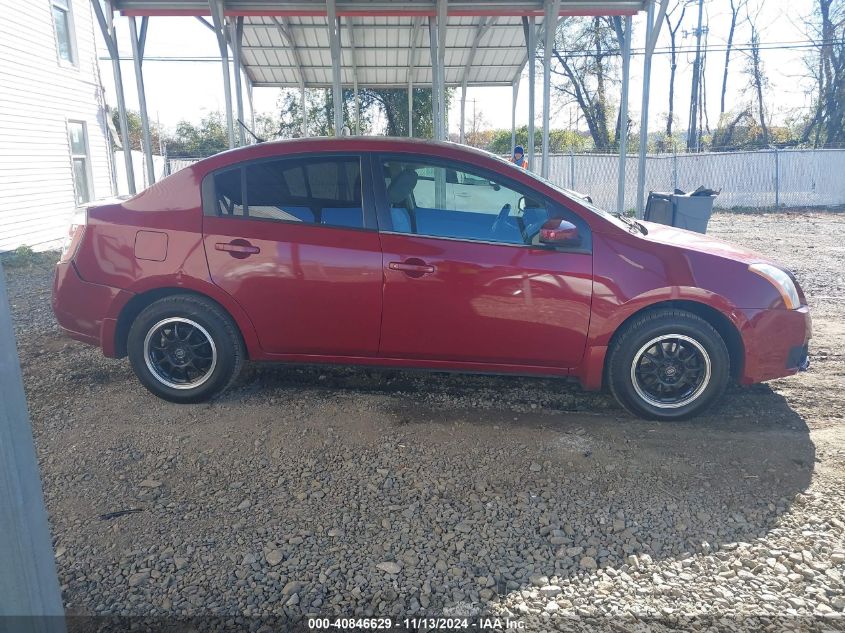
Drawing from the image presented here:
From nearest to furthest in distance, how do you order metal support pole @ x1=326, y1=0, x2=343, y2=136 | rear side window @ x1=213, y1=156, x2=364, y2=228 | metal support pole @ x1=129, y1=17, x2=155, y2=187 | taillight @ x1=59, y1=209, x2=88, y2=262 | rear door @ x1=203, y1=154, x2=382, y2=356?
1. rear door @ x1=203, y1=154, x2=382, y2=356
2. rear side window @ x1=213, y1=156, x2=364, y2=228
3. taillight @ x1=59, y1=209, x2=88, y2=262
4. metal support pole @ x1=326, y1=0, x2=343, y2=136
5. metal support pole @ x1=129, y1=17, x2=155, y2=187

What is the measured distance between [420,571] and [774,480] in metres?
2.10

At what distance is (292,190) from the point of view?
4.39 metres

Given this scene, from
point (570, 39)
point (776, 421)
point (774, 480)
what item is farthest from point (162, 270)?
point (570, 39)

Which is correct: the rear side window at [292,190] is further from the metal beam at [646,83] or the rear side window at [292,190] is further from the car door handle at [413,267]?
the metal beam at [646,83]

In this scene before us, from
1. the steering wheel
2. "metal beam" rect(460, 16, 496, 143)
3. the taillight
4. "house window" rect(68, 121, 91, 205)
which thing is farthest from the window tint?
"house window" rect(68, 121, 91, 205)

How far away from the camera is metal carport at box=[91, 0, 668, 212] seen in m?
9.48

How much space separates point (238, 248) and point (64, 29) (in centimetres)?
1409

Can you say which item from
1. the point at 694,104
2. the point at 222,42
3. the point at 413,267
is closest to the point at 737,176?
the point at 694,104

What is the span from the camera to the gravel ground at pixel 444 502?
8.52ft

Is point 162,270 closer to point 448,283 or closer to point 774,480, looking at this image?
point 448,283

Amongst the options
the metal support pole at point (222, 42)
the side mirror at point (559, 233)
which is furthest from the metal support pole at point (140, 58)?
the side mirror at point (559, 233)

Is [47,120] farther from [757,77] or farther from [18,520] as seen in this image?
[757,77]

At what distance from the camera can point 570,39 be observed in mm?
30125

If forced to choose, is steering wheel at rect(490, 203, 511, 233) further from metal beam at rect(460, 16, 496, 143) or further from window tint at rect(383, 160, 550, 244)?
metal beam at rect(460, 16, 496, 143)
